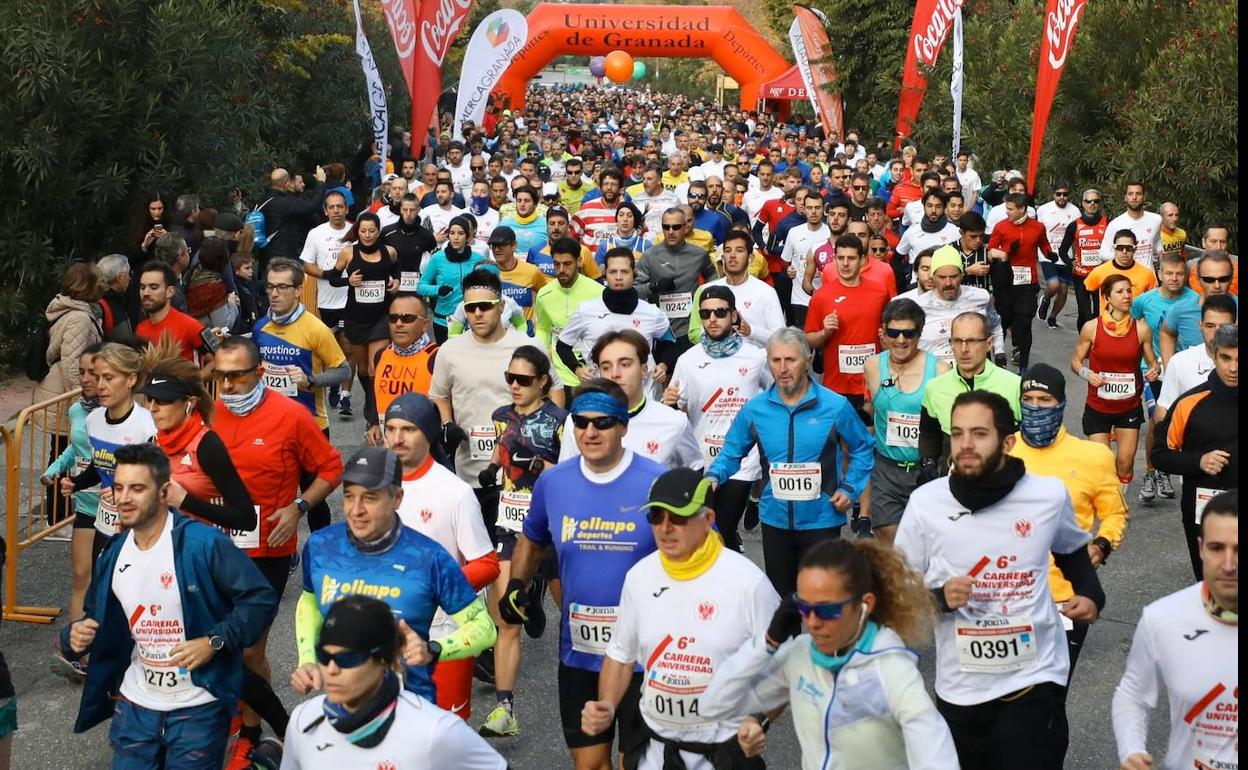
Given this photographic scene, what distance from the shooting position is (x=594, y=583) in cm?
577

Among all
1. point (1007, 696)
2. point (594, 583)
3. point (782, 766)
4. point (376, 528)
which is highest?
point (376, 528)

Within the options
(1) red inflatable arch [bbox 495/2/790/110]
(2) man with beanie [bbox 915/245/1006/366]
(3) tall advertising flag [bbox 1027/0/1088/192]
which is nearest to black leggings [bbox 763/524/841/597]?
(2) man with beanie [bbox 915/245/1006/366]

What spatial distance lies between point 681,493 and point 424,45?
18153mm

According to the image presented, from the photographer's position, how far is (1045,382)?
6.30 meters

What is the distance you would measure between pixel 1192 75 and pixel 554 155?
33.1 ft

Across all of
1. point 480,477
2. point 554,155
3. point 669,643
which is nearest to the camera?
point 669,643

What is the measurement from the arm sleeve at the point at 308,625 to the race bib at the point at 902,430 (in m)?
3.74

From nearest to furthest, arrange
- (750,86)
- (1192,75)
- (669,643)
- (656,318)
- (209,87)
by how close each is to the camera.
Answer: (669,643) → (656,318) → (209,87) → (1192,75) → (750,86)

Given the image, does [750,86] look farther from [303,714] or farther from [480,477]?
[303,714]

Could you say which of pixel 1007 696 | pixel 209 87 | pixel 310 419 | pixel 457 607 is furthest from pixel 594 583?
pixel 209 87

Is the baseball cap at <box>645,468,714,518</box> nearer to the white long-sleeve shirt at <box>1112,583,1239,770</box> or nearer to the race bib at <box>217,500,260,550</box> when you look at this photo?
the white long-sleeve shirt at <box>1112,583,1239,770</box>

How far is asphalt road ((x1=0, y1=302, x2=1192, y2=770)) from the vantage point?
7.03m

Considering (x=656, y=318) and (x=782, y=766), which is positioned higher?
(x=656, y=318)

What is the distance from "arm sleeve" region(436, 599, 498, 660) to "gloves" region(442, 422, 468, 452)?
9.14ft
